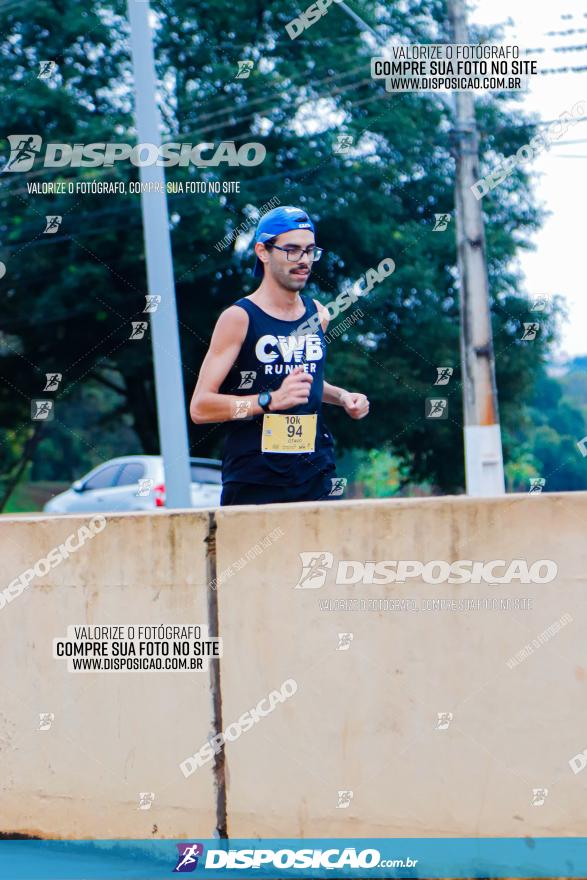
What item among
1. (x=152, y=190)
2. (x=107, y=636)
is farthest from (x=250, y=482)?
(x=152, y=190)

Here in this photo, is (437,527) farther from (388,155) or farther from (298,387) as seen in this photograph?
(388,155)

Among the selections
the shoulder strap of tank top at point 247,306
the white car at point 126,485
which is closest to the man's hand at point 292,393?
the shoulder strap of tank top at point 247,306

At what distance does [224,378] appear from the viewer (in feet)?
15.3

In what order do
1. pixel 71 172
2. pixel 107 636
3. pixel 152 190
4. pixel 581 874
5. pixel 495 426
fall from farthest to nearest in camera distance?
pixel 71 172 → pixel 495 426 → pixel 152 190 → pixel 107 636 → pixel 581 874

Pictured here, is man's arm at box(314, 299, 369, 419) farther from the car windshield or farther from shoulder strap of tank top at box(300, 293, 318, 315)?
the car windshield

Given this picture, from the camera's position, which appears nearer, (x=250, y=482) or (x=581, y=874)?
(x=581, y=874)

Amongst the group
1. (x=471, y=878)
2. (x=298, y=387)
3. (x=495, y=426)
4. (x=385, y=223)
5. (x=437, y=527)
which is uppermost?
(x=385, y=223)

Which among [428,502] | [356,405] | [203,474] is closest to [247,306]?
[356,405]

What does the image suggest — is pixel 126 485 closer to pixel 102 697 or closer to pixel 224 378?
pixel 224 378

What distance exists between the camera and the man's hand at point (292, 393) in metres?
4.52

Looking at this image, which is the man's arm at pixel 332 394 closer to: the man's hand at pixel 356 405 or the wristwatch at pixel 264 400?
the man's hand at pixel 356 405

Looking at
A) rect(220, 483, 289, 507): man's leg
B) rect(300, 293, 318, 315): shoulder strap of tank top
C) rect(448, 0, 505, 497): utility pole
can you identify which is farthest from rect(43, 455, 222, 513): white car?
rect(220, 483, 289, 507): man's leg

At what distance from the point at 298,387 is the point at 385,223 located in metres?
21.8

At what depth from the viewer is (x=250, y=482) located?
184 inches
